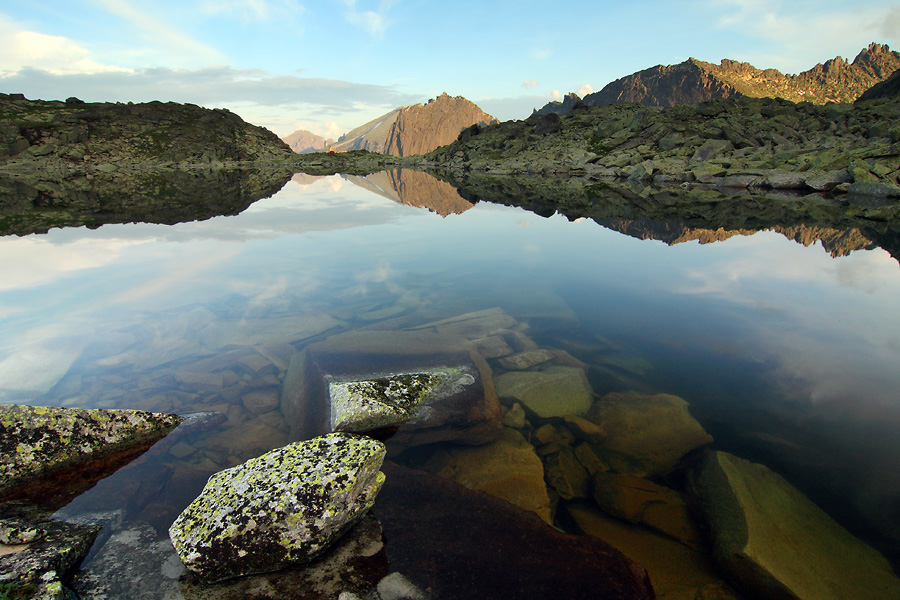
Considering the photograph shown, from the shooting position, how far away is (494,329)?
1242 centimetres

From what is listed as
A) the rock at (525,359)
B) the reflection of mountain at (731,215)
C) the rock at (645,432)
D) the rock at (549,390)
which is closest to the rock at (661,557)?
the rock at (645,432)

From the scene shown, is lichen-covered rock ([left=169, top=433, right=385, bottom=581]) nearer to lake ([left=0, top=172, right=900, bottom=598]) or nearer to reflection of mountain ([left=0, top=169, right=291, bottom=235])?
lake ([left=0, top=172, right=900, bottom=598])

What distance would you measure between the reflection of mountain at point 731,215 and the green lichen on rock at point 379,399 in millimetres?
18800

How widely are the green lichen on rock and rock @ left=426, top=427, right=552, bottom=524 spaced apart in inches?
56.4

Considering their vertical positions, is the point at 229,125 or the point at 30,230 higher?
the point at 229,125

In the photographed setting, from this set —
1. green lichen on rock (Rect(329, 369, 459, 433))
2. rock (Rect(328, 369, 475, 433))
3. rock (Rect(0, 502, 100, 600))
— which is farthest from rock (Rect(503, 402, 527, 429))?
rock (Rect(0, 502, 100, 600))

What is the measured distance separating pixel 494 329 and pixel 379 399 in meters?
5.23

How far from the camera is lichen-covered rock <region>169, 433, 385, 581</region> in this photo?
4562mm

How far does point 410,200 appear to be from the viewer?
48.9m

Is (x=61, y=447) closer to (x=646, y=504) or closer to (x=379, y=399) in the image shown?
(x=379, y=399)

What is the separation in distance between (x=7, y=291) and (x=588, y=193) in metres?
43.5

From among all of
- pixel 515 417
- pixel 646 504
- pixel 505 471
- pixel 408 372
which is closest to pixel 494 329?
pixel 408 372

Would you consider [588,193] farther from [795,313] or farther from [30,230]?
[30,230]

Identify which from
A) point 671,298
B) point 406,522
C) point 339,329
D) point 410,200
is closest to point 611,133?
point 410,200
